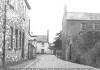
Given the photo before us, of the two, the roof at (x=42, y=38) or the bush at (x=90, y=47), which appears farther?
the roof at (x=42, y=38)

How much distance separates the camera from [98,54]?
22.8 meters

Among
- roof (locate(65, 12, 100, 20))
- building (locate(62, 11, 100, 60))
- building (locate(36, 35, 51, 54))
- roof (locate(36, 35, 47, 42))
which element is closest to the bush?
building (locate(62, 11, 100, 60))

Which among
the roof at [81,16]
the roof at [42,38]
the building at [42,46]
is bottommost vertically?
the building at [42,46]

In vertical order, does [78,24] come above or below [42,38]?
above

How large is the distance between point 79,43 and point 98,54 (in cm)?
452

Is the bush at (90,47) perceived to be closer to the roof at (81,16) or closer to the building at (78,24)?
the building at (78,24)

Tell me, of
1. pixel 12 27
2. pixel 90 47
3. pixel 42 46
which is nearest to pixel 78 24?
pixel 90 47

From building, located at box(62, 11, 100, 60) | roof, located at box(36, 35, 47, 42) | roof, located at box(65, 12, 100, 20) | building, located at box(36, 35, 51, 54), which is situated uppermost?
roof, located at box(65, 12, 100, 20)

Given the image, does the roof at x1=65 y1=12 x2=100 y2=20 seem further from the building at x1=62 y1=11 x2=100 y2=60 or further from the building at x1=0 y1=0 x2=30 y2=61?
the building at x1=0 y1=0 x2=30 y2=61

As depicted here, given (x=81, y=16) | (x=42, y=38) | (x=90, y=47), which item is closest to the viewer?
(x=90, y=47)

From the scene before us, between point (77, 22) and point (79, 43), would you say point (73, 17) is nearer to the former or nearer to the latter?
point (77, 22)

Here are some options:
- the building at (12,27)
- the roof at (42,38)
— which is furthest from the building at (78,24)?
the roof at (42,38)

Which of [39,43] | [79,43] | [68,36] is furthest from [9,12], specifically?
[39,43]

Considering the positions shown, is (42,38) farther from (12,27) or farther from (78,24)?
(12,27)
